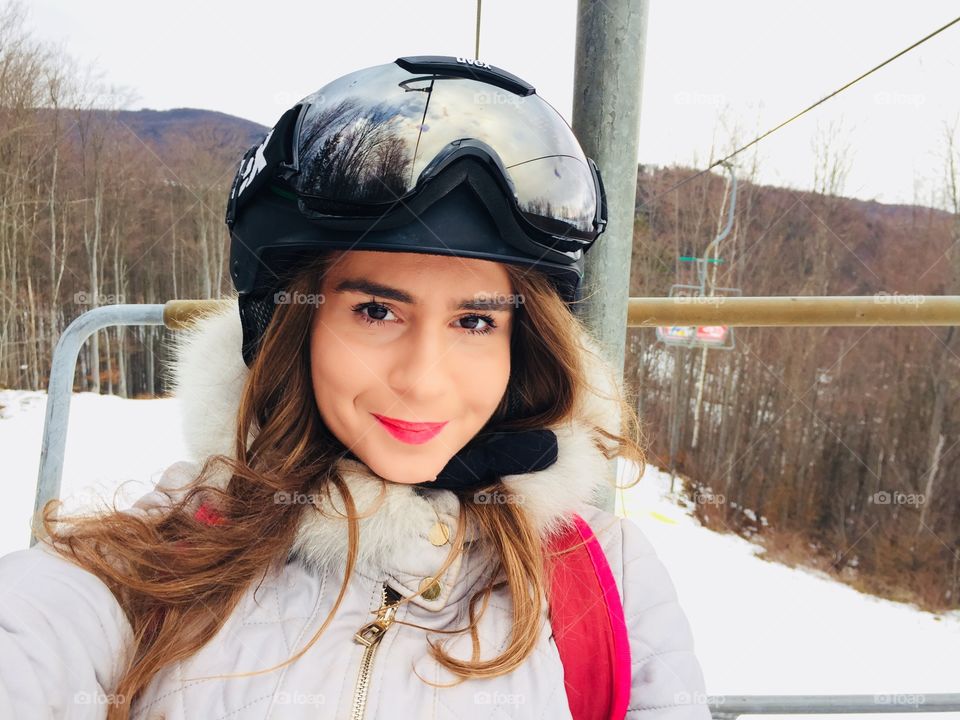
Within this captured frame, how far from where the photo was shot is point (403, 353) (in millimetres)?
1007

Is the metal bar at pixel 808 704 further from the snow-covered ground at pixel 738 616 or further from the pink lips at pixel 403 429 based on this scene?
the snow-covered ground at pixel 738 616

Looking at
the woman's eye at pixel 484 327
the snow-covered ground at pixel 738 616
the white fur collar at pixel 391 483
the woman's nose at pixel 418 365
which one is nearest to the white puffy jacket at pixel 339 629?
the white fur collar at pixel 391 483

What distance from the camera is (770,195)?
22.9 meters

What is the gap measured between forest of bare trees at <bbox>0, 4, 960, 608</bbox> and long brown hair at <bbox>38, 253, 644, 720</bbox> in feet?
50.2

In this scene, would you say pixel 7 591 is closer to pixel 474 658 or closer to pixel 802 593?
pixel 474 658

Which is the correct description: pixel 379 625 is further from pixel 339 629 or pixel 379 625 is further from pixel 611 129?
pixel 611 129

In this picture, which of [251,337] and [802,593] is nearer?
[251,337]

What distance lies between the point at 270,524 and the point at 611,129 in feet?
3.49

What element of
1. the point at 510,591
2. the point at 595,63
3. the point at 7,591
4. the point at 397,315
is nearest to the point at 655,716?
the point at 510,591

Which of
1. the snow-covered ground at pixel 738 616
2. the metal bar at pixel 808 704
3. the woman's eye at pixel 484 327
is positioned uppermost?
the woman's eye at pixel 484 327

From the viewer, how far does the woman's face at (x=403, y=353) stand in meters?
1.00

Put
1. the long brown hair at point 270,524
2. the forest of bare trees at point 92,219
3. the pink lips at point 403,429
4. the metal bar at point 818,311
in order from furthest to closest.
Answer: the forest of bare trees at point 92,219
the metal bar at point 818,311
the pink lips at point 403,429
the long brown hair at point 270,524

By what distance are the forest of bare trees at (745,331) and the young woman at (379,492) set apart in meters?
15.4

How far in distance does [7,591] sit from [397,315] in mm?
690
